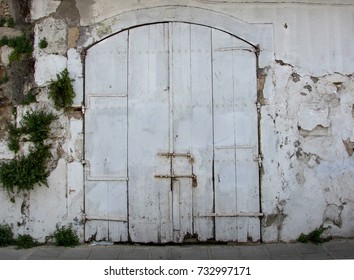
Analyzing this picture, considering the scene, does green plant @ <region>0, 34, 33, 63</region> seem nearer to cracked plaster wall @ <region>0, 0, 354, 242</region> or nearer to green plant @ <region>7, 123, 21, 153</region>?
cracked plaster wall @ <region>0, 0, 354, 242</region>

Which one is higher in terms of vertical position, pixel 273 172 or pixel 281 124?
pixel 281 124

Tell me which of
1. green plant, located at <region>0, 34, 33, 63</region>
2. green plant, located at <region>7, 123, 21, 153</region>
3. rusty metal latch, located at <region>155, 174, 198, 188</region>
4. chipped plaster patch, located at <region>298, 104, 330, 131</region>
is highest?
green plant, located at <region>0, 34, 33, 63</region>

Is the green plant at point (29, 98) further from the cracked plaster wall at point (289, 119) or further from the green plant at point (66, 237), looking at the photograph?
the green plant at point (66, 237)

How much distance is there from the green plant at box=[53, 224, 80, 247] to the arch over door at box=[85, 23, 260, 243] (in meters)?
0.17

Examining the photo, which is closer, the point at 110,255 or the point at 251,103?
the point at 110,255

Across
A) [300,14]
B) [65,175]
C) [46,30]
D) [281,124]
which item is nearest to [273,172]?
[281,124]

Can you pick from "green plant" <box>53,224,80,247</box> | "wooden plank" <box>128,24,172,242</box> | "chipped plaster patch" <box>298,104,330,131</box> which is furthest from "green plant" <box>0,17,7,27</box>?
"chipped plaster patch" <box>298,104,330,131</box>

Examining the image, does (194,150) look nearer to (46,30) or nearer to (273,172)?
(273,172)

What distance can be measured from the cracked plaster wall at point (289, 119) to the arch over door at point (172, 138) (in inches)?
8.3

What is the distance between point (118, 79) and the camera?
529 cm

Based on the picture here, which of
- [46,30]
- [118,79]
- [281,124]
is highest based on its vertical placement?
[46,30]

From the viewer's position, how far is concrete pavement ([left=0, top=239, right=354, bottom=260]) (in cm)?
480

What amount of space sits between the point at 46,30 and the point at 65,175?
1.92 meters

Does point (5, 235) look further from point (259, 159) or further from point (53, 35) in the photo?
point (259, 159)
